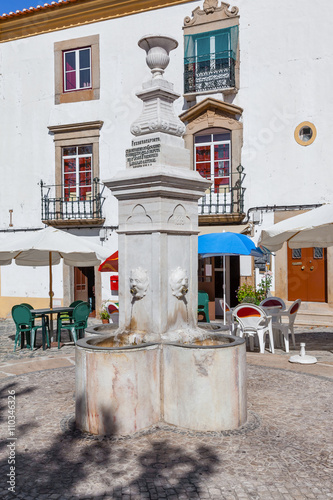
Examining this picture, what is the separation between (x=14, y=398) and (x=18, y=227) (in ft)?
36.3

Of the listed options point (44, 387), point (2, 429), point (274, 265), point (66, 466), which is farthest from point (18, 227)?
point (66, 466)

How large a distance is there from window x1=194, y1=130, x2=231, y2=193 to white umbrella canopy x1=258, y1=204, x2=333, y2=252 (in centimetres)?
499

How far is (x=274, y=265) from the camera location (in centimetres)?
1352

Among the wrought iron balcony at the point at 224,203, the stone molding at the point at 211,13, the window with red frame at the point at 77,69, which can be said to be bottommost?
the wrought iron balcony at the point at 224,203

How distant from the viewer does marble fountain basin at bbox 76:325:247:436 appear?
4516mm

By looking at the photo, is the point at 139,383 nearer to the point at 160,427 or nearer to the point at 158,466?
the point at 160,427

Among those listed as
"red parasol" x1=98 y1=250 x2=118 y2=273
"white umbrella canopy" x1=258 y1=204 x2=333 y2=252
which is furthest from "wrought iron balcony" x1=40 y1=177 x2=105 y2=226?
"white umbrella canopy" x1=258 y1=204 x2=333 y2=252

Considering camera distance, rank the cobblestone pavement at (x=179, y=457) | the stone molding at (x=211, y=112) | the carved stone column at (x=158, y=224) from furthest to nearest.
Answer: the stone molding at (x=211, y=112) → the carved stone column at (x=158, y=224) → the cobblestone pavement at (x=179, y=457)

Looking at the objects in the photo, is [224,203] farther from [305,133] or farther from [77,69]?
[77,69]

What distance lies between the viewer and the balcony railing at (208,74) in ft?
44.5

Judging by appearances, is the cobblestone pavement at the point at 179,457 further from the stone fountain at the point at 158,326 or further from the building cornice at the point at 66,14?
the building cornice at the point at 66,14

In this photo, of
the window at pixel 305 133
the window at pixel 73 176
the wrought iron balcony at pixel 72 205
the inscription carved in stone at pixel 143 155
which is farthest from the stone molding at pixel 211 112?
the inscription carved in stone at pixel 143 155

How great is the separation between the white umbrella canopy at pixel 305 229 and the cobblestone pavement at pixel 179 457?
2703mm

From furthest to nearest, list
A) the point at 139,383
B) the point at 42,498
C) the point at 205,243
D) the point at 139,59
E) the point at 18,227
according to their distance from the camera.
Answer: the point at 18,227 < the point at 139,59 < the point at 205,243 < the point at 139,383 < the point at 42,498
